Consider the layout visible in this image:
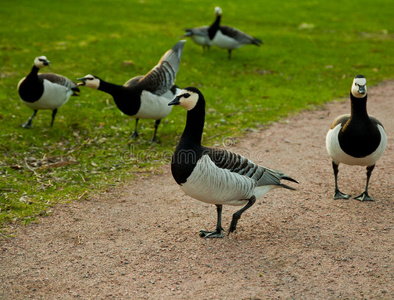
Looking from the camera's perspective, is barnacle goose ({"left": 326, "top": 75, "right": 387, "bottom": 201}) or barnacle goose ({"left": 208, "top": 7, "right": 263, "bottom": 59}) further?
barnacle goose ({"left": 208, "top": 7, "right": 263, "bottom": 59})

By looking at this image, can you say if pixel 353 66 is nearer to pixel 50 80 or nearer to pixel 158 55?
pixel 158 55

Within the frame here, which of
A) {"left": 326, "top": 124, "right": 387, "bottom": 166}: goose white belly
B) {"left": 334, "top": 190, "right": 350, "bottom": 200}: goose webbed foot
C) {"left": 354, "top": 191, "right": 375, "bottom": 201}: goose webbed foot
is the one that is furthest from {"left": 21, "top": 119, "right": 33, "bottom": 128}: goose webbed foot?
{"left": 354, "top": 191, "right": 375, "bottom": 201}: goose webbed foot

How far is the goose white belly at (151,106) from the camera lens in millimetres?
9492

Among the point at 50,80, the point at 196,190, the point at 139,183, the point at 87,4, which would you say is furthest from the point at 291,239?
the point at 87,4

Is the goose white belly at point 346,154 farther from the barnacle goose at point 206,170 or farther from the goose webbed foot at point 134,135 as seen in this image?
the goose webbed foot at point 134,135

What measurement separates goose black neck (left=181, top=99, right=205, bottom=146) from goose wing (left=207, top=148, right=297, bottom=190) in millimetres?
241

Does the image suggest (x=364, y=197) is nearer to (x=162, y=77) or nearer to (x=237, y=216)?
(x=237, y=216)

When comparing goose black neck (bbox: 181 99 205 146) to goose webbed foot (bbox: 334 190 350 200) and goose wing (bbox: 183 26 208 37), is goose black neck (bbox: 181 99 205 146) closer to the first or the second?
goose webbed foot (bbox: 334 190 350 200)

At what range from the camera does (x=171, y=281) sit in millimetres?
5355

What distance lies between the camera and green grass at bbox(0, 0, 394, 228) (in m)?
8.70

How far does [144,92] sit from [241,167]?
4.04 metres

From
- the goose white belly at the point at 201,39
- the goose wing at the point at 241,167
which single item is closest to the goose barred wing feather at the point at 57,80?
the goose wing at the point at 241,167

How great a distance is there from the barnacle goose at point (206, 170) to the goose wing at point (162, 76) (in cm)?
375

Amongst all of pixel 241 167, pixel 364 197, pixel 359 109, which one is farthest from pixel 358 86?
pixel 241 167
